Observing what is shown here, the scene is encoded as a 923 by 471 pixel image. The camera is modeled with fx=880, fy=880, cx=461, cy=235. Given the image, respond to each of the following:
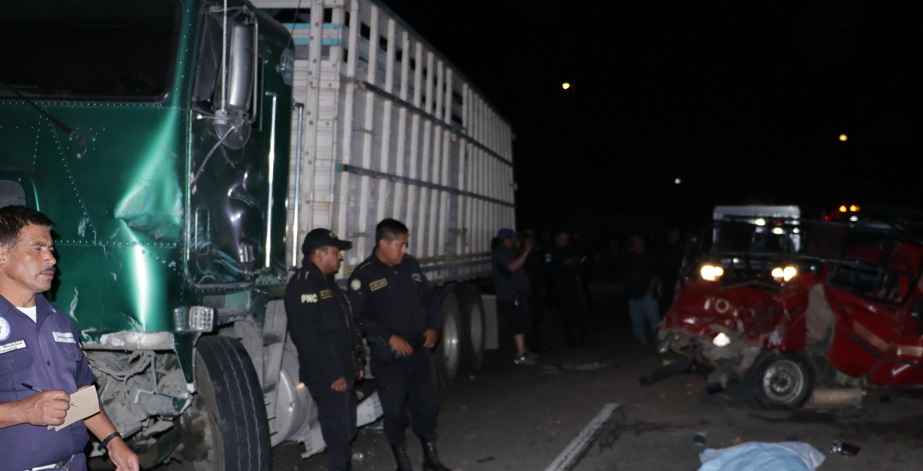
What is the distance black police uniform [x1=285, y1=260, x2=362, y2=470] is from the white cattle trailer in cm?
82

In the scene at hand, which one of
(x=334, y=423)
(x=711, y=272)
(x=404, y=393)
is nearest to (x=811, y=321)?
(x=711, y=272)

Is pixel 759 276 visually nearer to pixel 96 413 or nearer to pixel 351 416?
pixel 351 416

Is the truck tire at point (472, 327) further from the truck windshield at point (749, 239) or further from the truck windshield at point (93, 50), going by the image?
the truck windshield at point (93, 50)

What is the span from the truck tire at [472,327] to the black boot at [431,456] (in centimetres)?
421

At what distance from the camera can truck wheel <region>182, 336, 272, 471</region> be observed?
192 inches

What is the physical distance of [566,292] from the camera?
508 inches

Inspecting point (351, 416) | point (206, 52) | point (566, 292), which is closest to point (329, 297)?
point (351, 416)

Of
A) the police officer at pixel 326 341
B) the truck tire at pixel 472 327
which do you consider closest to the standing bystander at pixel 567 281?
the truck tire at pixel 472 327

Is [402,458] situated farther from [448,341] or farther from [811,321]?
[811,321]

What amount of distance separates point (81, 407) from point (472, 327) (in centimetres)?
793

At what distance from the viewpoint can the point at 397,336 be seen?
246 inches

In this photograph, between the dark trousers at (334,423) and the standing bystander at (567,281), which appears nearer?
the dark trousers at (334,423)

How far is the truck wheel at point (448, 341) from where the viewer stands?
977 cm

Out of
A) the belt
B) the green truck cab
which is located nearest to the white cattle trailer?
the green truck cab
